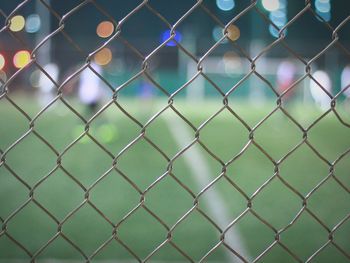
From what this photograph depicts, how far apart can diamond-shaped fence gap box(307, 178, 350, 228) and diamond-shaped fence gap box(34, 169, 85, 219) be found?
2467 mm

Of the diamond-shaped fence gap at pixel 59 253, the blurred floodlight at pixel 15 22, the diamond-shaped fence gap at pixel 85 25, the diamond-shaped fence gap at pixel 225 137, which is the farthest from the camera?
the diamond-shaped fence gap at pixel 85 25

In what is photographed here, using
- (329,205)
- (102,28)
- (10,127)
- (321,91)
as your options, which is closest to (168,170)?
(329,205)

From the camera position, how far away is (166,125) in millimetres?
14758

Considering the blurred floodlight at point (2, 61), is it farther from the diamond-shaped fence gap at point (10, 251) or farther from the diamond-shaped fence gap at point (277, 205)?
Result: the diamond-shaped fence gap at point (10, 251)

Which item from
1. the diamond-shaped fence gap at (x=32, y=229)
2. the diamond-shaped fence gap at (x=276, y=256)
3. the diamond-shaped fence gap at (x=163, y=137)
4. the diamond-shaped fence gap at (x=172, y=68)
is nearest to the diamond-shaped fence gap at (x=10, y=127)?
the diamond-shaped fence gap at (x=163, y=137)

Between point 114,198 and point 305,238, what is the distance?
228 centimetres

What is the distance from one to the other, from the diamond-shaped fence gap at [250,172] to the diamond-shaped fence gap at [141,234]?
169cm

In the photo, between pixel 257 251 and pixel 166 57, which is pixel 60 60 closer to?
pixel 166 57

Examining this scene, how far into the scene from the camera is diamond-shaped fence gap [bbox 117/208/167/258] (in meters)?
4.17

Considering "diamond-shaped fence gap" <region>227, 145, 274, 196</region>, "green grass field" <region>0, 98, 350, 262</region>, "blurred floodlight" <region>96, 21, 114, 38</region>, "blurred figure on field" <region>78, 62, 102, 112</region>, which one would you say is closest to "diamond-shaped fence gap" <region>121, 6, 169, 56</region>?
"blurred floodlight" <region>96, 21, 114, 38</region>

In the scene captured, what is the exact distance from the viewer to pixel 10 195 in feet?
19.3

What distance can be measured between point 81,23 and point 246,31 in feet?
27.6

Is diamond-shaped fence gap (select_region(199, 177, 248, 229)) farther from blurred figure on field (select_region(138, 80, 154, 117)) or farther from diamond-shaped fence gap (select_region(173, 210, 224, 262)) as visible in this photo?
blurred figure on field (select_region(138, 80, 154, 117))

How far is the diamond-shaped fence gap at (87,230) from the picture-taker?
421cm
